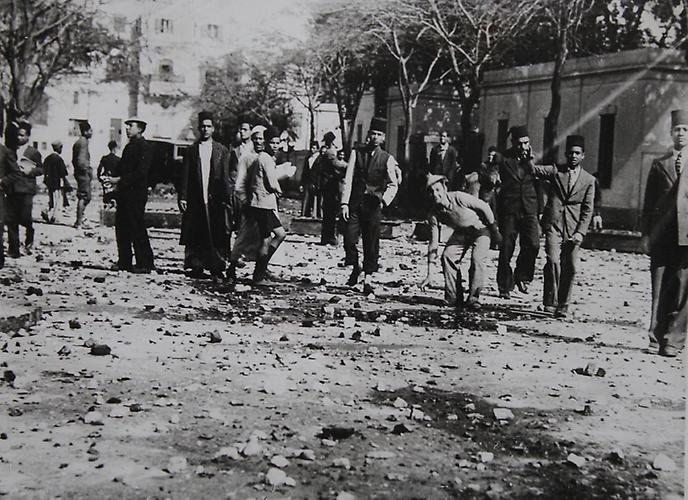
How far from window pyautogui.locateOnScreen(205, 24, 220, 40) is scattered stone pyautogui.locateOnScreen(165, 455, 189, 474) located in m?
10.0

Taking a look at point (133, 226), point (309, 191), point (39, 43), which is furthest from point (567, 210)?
point (39, 43)

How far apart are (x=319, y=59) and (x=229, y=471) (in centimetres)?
3305

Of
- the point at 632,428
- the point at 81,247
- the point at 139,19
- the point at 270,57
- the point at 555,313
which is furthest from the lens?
the point at 270,57

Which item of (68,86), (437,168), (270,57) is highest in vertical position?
(270,57)

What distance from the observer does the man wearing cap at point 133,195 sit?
10.7 m

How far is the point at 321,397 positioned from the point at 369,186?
5189 mm

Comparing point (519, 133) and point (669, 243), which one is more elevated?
point (519, 133)

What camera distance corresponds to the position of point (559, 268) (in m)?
9.48

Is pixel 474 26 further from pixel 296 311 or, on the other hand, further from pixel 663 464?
pixel 663 464

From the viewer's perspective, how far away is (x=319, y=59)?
119ft

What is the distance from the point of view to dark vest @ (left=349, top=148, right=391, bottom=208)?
10664mm

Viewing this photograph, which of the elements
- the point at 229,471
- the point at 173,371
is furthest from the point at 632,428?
the point at 173,371

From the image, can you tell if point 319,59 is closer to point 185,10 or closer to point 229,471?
point 185,10

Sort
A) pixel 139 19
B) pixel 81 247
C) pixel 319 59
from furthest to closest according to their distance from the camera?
pixel 319 59, pixel 81 247, pixel 139 19
